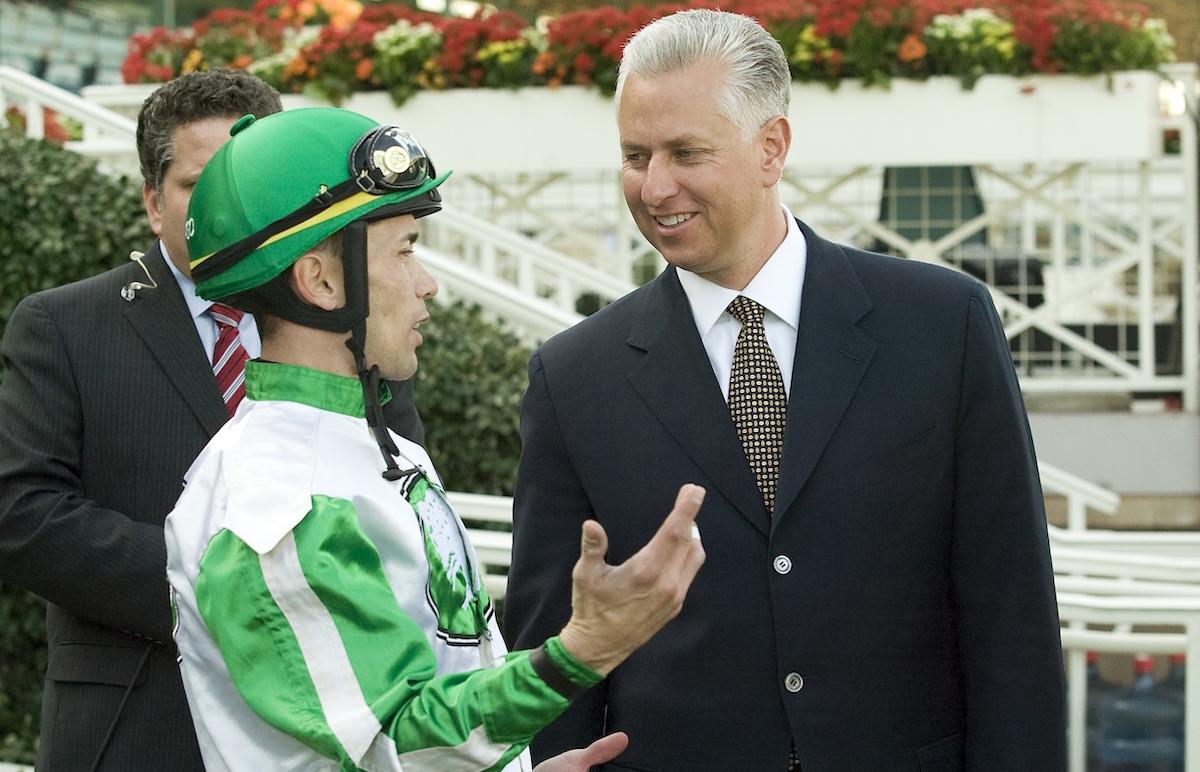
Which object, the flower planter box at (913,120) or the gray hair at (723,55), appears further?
the flower planter box at (913,120)

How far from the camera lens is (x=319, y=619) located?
1650mm

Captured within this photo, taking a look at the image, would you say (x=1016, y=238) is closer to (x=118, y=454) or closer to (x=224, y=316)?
(x=224, y=316)

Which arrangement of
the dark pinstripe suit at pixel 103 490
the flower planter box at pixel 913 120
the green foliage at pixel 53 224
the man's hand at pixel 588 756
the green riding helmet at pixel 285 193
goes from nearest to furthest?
the green riding helmet at pixel 285 193
the man's hand at pixel 588 756
the dark pinstripe suit at pixel 103 490
the green foliage at pixel 53 224
the flower planter box at pixel 913 120

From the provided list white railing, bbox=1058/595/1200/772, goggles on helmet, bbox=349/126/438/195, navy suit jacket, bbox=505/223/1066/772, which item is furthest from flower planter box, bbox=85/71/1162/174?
goggles on helmet, bbox=349/126/438/195

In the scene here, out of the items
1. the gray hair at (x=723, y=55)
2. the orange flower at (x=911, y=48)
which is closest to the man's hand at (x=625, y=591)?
the gray hair at (x=723, y=55)

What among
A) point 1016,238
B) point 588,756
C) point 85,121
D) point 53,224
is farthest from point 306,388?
point 1016,238

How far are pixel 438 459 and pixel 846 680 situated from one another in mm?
3365

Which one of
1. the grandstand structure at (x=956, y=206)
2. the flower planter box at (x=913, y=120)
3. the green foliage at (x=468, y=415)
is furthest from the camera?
the flower planter box at (x=913, y=120)

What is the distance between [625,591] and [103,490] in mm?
1502

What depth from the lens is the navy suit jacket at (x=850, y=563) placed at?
2.31m

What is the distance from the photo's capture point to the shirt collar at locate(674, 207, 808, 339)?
2.50 m

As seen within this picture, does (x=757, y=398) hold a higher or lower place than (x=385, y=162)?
lower

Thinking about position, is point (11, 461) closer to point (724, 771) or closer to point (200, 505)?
point (200, 505)

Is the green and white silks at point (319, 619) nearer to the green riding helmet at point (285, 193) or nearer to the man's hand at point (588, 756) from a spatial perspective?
the green riding helmet at point (285, 193)
